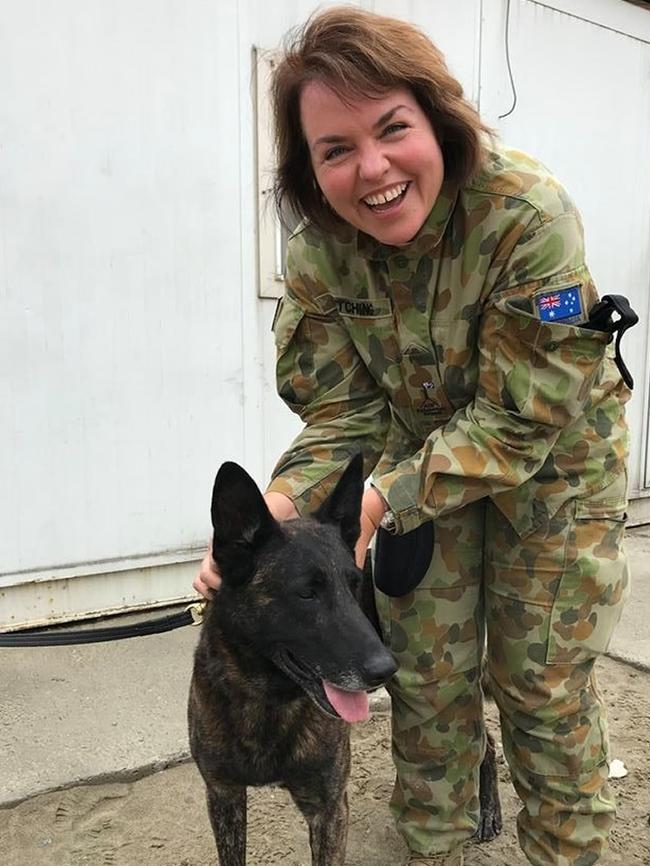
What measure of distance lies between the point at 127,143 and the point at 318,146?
2269mm

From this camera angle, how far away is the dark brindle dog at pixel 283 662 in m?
1.59

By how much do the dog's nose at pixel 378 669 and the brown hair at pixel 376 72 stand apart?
3.41 feet

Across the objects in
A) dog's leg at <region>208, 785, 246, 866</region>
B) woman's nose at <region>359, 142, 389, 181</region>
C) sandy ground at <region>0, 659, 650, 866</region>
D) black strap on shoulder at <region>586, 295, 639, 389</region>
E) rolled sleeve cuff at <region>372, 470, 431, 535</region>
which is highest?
woman's nose at <region>359, 142, 389, 181</region>

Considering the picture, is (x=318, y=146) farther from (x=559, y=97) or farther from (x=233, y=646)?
(x=559, y=97)

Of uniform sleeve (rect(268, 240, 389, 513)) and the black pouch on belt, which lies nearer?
the black pouch on belt

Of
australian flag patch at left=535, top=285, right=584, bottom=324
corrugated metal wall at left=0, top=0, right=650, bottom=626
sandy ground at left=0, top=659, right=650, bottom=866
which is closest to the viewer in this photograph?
australian flag patch at left=535, top=285, right=584, bottom=324

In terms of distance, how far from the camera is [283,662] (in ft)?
5.54

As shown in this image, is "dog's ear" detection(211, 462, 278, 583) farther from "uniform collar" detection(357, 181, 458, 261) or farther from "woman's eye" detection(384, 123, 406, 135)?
"woman's eye" detection(384, 123, 406, 135)

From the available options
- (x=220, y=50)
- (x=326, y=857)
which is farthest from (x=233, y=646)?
(x=220, y=50)

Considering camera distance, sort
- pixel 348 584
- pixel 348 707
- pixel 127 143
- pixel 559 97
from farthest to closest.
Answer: pixel 559 97 → pixel 127 143 → pixel 348 584 → pixel 348 707

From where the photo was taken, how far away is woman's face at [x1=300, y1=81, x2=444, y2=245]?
4.99ft

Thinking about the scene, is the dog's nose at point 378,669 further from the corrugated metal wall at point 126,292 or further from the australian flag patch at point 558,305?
the corrugated metal wall at point 126,292

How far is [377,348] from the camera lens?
6.31ft

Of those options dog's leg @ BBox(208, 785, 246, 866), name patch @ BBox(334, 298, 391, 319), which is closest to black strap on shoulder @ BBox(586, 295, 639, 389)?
name patch @ BBox(334, 298, 391, 319)
